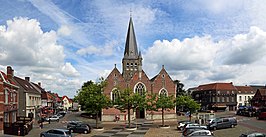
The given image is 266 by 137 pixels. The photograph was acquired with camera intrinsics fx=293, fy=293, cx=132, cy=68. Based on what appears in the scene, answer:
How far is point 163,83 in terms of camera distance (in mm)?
69312

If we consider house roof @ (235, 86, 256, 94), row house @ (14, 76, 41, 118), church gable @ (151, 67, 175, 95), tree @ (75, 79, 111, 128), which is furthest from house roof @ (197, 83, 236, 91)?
row house @ (14, 76, 41, 118)

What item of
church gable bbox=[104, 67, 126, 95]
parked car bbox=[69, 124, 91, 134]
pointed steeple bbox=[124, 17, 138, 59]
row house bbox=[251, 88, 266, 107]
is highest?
pointed steeple bbox=[124, 17, 138, 59]

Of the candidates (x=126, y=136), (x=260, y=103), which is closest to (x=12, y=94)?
(x=126, y=136)

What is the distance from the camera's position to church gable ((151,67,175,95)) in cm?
6900

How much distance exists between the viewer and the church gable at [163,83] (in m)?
69.0

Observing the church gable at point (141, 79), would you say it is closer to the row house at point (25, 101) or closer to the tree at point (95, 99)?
the tree at point (95, 99)

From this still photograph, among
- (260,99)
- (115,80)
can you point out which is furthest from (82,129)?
(260,99)

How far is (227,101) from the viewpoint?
319ft

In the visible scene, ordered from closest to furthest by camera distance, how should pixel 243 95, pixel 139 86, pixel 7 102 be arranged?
1. pixel 7 102
2. pixel 139 86
3. pixel 243 95

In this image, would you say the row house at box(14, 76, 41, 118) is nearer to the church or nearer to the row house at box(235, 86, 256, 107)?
the church

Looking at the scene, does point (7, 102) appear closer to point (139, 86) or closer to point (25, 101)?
point (25, 101)

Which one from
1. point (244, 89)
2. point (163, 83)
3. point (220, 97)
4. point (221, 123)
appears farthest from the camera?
point (244, 89)

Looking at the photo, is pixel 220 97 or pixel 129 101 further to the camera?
pixel 220 97

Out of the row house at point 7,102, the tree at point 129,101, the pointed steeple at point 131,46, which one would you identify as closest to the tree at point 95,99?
the tree at point 129,101
